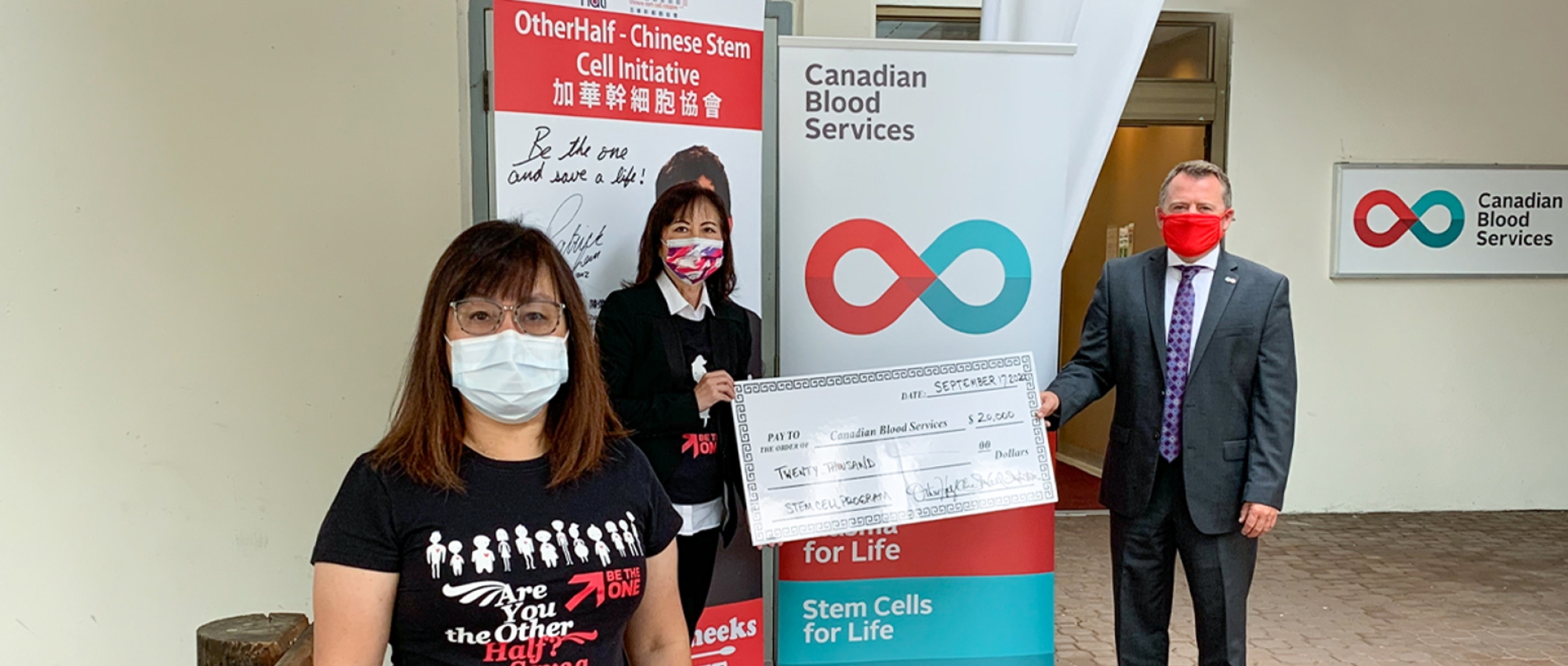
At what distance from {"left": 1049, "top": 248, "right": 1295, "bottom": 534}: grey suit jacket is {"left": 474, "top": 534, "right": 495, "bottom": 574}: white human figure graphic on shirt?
2.01 m

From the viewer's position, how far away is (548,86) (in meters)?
2.79

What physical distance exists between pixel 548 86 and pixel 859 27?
43.1 inches

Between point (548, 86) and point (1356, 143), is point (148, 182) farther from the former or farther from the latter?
point (1356, 143)

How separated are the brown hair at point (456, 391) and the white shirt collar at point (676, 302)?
112 centimetres

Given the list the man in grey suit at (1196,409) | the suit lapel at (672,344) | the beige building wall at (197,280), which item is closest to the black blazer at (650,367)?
the suit lapel at (672,344)

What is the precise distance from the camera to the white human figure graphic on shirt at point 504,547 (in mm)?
1467

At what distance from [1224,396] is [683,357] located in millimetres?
1455

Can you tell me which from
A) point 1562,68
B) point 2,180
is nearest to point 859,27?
point 2,180

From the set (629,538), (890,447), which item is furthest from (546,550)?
(890,447)

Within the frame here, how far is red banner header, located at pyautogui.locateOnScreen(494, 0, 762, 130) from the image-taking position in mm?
2746

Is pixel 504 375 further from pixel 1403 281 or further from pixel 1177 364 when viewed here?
pixel 1403 281

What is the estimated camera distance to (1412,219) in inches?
253

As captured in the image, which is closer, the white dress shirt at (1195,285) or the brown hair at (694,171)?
the brown hair at (694,171)
